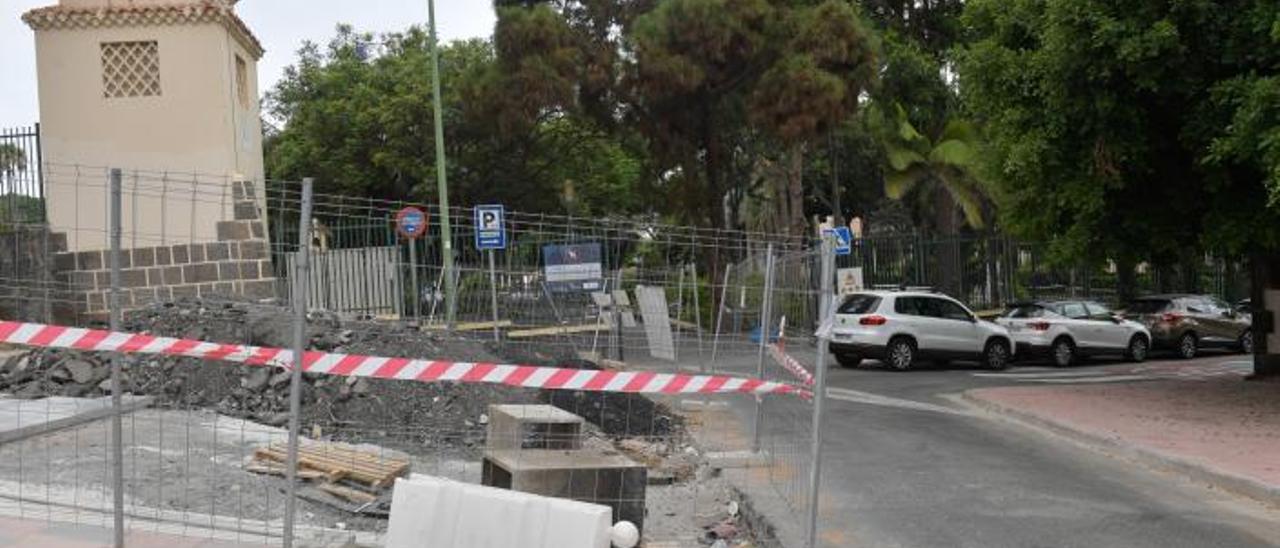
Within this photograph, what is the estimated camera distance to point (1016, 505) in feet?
29.3

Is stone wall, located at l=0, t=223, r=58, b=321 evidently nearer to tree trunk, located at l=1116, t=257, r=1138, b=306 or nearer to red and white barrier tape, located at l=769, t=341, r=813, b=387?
red and white barrier tape, located at l=769, t=341, r=813, b=387

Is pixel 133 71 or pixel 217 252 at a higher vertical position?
pixel 133 71

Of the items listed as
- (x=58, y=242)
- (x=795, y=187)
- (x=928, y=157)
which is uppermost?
(x=928, y=157)

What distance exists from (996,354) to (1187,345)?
638cm

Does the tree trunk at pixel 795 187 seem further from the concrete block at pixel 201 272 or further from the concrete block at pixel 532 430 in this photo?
the concrete block at pixel 532 430

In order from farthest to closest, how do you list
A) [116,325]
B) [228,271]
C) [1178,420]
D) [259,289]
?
[1178,420], [228,271], [259,289], [116,325]

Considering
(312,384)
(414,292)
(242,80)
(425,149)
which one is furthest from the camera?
(425,149)

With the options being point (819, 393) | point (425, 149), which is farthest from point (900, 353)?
point (425, 149)

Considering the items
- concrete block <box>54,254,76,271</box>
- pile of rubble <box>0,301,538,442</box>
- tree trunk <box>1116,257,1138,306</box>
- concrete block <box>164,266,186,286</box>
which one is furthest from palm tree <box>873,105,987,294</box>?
concrete block <box>164,266,186,286</box>

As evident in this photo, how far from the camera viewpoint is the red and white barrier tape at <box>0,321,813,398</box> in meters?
6.12

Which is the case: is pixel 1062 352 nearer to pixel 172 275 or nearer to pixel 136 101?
pixel 136 101

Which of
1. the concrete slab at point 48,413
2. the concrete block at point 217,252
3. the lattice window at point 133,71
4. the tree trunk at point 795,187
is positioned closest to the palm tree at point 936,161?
the tree trunk at point 795,187

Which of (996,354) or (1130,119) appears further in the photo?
(996,354)

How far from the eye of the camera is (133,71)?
1638 cm
